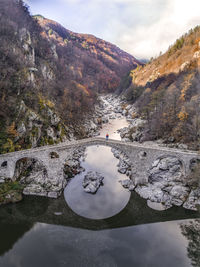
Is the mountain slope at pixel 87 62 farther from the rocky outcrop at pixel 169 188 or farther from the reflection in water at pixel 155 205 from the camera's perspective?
the reflection in water at pixel 155 205

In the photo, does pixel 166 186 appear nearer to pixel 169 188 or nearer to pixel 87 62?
pixel 169 188

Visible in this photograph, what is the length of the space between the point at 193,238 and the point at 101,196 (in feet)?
40.1

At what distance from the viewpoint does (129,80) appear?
331 ft

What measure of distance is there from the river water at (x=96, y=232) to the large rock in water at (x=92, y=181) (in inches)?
35.8

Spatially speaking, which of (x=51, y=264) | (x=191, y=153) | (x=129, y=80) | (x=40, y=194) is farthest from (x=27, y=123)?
(x=129, y=80)

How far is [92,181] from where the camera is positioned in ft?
86.9

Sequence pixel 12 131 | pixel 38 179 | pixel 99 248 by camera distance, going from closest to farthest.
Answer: pixel 99 248, pixel 38 179, pixel 12 131

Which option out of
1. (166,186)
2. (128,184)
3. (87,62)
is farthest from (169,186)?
(87,62)

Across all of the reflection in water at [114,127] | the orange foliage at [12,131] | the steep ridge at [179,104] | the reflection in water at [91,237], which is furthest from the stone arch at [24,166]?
the steep ridge at [179,104]

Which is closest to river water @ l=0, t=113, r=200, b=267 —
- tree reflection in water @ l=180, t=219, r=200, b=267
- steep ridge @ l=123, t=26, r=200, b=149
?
tree reflection in water @ l=180, t=219, r=200, b=267

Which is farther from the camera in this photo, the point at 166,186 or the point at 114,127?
the point at 114,127

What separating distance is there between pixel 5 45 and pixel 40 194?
34159mm

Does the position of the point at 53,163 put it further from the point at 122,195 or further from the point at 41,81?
the point at 41,81

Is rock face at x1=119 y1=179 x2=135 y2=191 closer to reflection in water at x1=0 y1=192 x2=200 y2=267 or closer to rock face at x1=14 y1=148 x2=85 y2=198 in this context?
reflection in water at x1=0 y1=192 x2=200 y2=267
